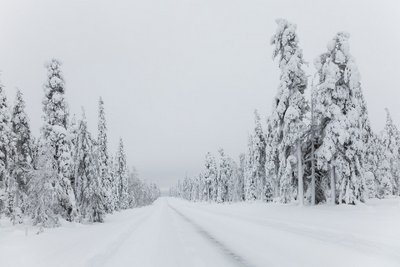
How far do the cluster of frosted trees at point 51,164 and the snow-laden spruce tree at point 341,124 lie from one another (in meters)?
19.2

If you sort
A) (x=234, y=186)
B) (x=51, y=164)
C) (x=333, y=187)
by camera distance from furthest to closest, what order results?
(x=234, y=186) < (x=333, y=187) < (x=51, y=164)

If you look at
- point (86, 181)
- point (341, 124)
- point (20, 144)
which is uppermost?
point (341, 124)

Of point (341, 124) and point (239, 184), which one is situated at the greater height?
point (341, 124)

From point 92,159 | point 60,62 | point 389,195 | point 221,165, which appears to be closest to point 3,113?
point 60,62

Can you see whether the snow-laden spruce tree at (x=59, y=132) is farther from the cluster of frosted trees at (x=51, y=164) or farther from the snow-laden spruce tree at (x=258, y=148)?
the snow-laden spruce tree at (x=258, y=148)

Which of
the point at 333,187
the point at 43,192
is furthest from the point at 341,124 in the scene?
the point at 43,192

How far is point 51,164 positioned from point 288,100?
19150mm

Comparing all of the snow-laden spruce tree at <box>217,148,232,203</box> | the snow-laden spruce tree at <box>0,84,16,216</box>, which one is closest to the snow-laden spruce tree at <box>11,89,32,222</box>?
the snow-laden spruce tree at <box>0,84,16,216</box>

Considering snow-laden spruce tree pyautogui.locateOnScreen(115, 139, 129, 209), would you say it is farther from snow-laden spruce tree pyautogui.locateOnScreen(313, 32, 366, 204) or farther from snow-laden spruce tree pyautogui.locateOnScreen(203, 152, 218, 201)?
snow-laden spruce tree pyautogui.locateOnScreen(313, 32, 366, 204)

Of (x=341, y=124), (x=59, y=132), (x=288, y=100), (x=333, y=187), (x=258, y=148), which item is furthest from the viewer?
(x=258, y=148)

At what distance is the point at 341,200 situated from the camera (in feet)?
106

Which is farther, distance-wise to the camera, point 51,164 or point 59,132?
point 59,132

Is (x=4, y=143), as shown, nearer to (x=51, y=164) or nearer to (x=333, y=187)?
(x=51, y=164)

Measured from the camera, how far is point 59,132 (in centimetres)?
3100
